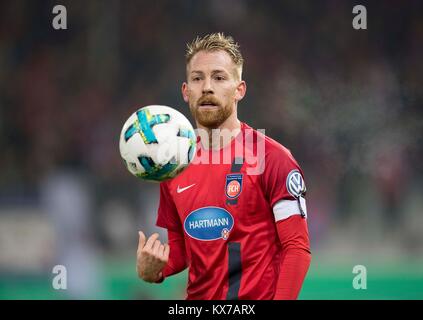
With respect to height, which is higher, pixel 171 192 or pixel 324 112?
pixel 324 112

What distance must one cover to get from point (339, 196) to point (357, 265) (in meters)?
1.11

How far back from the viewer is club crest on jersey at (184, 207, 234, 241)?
4309 mm

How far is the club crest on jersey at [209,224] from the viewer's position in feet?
14.1

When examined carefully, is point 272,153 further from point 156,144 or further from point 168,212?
point 168,212

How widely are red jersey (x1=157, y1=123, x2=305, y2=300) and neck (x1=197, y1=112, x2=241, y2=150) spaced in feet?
0.14

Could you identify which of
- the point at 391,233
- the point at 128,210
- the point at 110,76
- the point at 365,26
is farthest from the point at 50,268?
the point at 365,26

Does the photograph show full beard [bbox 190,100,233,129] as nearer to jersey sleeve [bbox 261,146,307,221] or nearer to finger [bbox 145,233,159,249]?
jersey sleeve [bbox 261,146,307,221]

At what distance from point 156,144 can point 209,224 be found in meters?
0.69

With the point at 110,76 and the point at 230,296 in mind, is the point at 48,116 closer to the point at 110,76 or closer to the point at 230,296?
the point at 110,76

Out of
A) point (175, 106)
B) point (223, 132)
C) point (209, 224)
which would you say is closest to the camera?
point (209, 224)

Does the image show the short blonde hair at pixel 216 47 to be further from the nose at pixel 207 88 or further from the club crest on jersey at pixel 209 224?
the club crest on jersey at pixel 209 224

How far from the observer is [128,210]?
9500mm

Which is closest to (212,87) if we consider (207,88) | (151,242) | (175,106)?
(207,88)

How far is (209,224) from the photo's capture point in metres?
4.37
